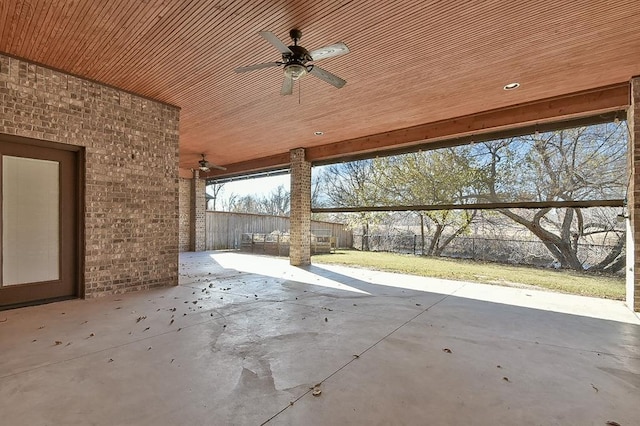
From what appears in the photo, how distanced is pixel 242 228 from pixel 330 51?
12.6m

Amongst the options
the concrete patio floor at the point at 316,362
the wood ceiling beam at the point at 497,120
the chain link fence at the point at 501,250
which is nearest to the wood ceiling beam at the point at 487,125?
the wood ceiling beam at the point at 497,120

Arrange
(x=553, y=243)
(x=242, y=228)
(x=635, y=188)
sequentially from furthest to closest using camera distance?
(x=242, y=228) → (x=553, y=243) → (x=635, y=188)

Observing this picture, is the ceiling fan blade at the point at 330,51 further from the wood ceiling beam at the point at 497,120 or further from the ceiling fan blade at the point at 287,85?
the wood ceiling beam at the point at 497,120

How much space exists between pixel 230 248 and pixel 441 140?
10.9 metres

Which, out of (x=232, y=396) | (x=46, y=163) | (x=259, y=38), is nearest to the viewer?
(x=232, y=396)

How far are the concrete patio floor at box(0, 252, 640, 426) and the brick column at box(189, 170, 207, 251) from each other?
8.41 metres

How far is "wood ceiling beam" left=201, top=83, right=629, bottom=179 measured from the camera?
5172 mm

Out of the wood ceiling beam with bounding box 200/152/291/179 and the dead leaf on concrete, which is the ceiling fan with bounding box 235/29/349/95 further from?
the wood ceiling beam with bounding box 200/152/291/179

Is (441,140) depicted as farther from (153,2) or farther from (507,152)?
(153,2)

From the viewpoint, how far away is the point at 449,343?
3311mm

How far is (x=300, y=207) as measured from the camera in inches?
360

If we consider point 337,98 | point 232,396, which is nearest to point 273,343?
point 232,396

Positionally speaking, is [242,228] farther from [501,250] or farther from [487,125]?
[487,125]

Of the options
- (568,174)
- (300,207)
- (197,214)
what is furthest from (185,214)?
(568,174)
